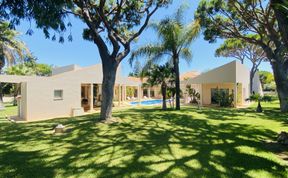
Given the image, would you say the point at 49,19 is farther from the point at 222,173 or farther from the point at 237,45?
the point at 237,45

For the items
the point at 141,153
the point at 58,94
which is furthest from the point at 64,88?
the point at 141,153

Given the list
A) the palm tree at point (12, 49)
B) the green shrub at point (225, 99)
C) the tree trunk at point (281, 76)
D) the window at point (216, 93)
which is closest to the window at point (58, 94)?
the palm tree at point (12, 49)

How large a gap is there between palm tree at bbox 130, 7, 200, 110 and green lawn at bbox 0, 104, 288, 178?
9.96 m

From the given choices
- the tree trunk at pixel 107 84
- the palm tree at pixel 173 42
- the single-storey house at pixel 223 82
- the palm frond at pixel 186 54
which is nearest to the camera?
the tree trunk at pixel 107 84

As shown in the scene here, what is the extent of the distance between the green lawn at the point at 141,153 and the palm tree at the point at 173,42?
9960 millimetres

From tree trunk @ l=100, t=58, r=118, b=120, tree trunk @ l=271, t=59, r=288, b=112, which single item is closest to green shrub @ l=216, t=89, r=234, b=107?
tree trunk @ l=271, t=59, r=288, b=112

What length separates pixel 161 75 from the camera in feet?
61.7

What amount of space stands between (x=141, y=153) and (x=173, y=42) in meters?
13.1

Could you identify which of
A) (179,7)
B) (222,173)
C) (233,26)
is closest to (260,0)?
(233,26)

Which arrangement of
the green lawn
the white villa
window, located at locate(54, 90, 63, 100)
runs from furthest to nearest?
window, located at locate(54, 90, 63, 100) < the white villa < the green lawn

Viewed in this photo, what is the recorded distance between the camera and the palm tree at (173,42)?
1739 centimetres

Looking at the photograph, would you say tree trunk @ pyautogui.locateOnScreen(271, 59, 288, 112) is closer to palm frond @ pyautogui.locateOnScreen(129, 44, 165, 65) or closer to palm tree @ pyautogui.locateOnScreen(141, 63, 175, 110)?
palm tree @ pyautogui.locateOnScreen(141, 63, 175, 110)

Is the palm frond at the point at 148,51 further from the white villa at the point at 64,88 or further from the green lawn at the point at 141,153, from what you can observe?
the green lawn at the point at 141,153

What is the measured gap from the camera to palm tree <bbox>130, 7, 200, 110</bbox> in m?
17.4
